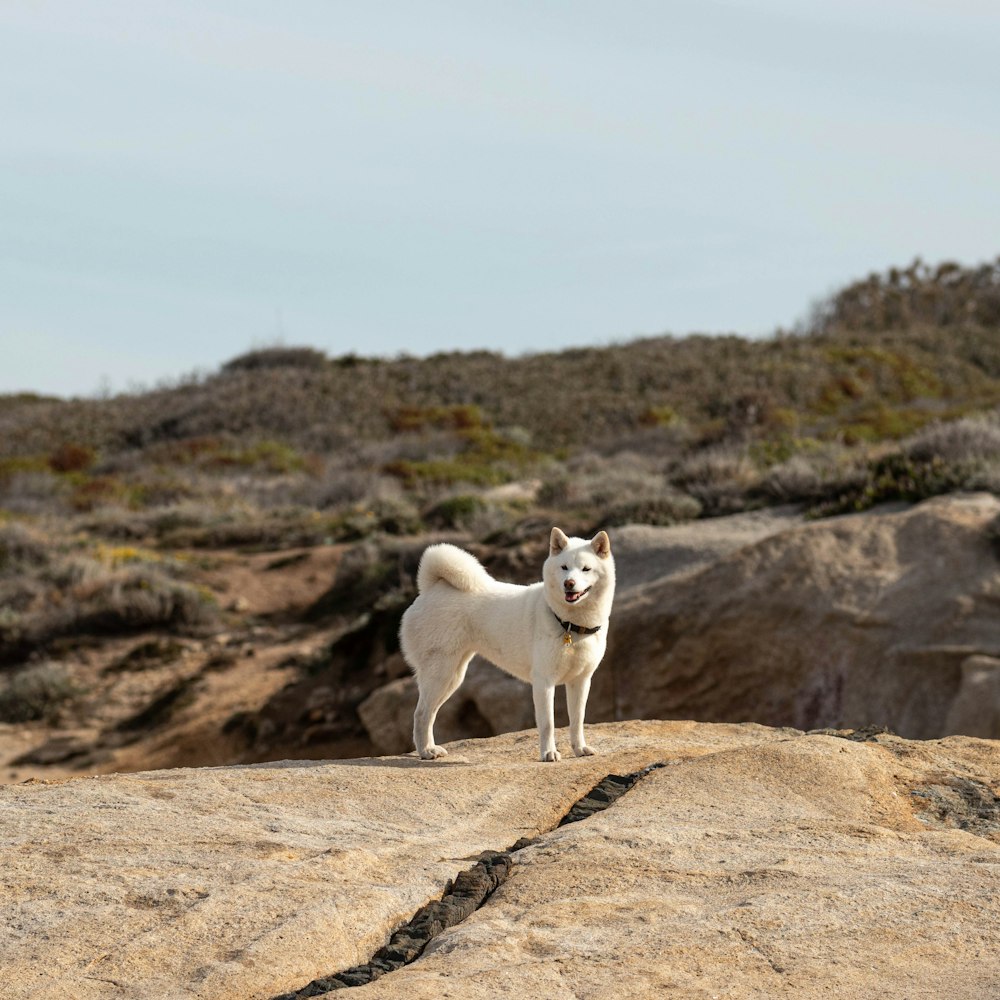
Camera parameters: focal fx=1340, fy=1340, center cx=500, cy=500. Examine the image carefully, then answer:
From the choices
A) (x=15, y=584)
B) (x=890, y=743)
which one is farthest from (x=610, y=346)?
(x=890, y=743)

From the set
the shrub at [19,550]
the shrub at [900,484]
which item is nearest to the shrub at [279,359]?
the shrub at [19,550]

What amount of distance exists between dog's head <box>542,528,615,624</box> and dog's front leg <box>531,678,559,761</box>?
41 cm

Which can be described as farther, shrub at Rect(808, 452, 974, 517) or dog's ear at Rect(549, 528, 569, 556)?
shrub at Rect(808, 452, 974, 517)

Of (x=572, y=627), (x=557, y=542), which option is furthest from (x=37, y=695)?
(x=572, y=627)

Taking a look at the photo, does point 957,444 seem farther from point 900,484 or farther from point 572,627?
point 572,627

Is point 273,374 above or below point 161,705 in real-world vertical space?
above

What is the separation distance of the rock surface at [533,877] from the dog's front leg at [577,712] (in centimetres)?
41

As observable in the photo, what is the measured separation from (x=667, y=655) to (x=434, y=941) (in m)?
7.69

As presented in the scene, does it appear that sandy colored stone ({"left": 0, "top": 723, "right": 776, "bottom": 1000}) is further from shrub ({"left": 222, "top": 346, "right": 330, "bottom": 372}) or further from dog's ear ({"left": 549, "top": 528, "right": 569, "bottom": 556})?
shrub ({"left": 222, "top": 346, "right": 330, "bottom": 372})

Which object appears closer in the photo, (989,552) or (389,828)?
(389,828)

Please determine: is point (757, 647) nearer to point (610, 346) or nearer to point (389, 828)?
point (389, 828)

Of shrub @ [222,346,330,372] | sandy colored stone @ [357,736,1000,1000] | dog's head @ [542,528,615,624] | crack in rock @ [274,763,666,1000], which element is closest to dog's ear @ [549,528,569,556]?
dog's head @ [542,528,615,624]

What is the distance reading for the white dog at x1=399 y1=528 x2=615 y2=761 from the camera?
7.34 meters

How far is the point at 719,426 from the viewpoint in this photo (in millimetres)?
32094
